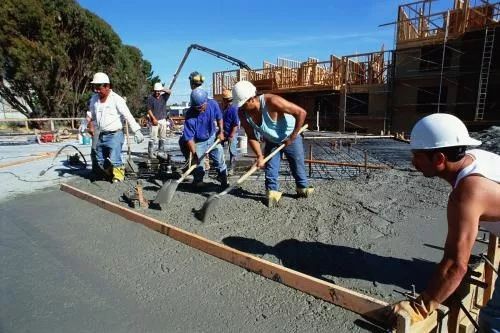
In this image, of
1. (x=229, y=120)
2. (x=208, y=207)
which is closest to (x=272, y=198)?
(x=208, y=207)

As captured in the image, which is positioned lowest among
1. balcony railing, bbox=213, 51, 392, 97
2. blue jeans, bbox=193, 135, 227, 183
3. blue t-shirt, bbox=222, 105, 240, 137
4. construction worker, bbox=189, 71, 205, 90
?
blue jeans, bbox=193, 135, 227, 183

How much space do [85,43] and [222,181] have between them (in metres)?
18.0

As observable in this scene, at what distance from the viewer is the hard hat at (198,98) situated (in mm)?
4823

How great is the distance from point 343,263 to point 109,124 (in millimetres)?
Result: 4218

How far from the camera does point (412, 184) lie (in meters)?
4.87

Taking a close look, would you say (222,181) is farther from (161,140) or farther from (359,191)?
(161,140)

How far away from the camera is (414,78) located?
16.5 meters

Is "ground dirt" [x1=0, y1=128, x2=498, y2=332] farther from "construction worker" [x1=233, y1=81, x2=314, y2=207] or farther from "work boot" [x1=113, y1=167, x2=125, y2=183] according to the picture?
"work boot" [x1=113, y1=167, x2=125, y2=183]

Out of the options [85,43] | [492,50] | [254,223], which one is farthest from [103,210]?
[85,43]

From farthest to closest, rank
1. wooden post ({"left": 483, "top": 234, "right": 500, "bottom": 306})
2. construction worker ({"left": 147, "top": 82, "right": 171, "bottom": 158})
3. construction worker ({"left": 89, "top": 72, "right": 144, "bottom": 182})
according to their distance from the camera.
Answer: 1. construction worker ({"left": 147, "top": 82, "right": 171, "bottom": 158})
2. construction worker ({"left": 89, "top": 72, "right": 144, "bottom": 182})
3. wooden post ({"left": 483, "top": 234, "right": 500, "bottom": 306})

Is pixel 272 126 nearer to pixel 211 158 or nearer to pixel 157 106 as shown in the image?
pixel 211 158

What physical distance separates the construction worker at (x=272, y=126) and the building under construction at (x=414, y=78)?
1372cm

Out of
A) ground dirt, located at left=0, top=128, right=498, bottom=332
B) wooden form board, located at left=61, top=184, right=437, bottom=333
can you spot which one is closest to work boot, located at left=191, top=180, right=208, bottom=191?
ground dirt, located at left=0, top=128, right=498, bottom=332

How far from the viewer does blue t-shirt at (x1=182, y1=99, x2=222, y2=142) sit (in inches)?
196
